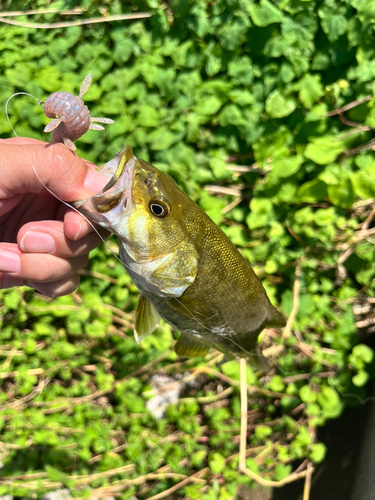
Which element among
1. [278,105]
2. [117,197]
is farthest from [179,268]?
[278,105]

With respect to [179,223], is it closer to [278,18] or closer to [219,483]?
[278,18]

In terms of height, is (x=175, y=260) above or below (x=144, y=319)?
above

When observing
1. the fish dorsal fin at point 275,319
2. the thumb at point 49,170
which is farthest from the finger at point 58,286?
the fish dorsal fin at point 275,319

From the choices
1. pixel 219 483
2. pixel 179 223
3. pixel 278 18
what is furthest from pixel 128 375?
pixel 278 18

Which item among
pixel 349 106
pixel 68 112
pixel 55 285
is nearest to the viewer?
pixel 68 112

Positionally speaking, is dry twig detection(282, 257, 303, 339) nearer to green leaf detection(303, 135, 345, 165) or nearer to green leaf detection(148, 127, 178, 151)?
green leaf detection(303, 135, 345, 165)

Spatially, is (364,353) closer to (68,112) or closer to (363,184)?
(363,184)

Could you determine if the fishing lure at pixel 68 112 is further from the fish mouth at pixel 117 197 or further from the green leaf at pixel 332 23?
the green leaf at pixel 332 23

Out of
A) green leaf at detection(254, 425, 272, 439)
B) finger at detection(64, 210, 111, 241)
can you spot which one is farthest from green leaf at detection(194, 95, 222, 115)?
green leaf at detection(254, 425, 272, 439)
